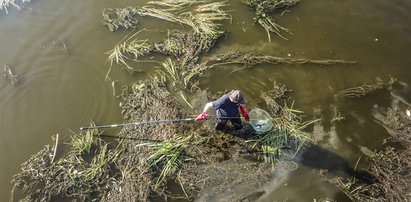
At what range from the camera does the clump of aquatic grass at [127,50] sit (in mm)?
9133

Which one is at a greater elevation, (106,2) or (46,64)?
(106,2)

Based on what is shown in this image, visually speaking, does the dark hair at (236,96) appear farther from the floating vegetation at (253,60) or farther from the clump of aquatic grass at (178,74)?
the floating vegetation at (253,60)

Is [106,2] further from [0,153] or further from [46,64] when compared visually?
[0,153]

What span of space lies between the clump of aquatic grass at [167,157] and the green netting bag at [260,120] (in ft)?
4.65

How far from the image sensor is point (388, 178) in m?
7.06

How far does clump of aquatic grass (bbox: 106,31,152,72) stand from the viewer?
913 cm

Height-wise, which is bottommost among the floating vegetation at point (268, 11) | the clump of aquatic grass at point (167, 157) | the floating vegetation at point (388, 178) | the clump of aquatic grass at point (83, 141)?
the floating vegetation at point (388, 178)

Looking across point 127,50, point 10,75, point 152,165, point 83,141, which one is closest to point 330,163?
point 152,165

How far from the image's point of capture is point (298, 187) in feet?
23.5

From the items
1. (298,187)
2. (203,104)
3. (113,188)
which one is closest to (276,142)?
(298,187)

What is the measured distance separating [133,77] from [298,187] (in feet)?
14.7

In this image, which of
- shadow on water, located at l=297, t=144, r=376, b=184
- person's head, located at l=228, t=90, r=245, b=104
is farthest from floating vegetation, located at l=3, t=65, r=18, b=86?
shadow on water, located at l=297, t=144, r=376, b=184

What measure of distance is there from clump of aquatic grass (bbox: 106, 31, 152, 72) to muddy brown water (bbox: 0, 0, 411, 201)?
223 millimetres

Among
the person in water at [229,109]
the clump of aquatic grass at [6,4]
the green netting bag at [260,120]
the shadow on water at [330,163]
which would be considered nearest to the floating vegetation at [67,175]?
the person in water at [229,109]
